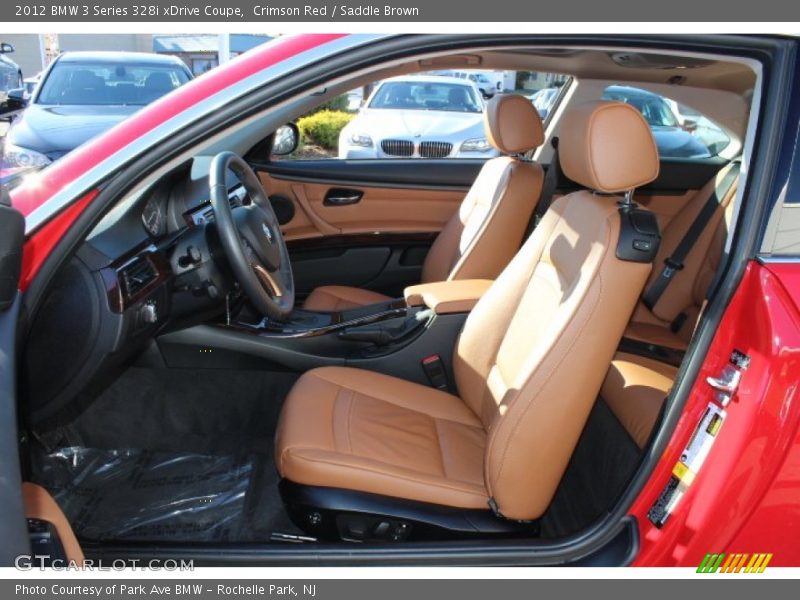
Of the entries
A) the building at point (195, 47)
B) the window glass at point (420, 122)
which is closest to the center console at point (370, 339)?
the building at point (195, 47)

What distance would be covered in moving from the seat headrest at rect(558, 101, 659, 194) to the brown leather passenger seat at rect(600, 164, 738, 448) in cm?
73

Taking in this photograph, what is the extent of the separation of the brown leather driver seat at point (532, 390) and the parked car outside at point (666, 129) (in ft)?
5.05

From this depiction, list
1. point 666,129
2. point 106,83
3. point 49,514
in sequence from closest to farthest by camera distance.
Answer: point 49,514
point 666,129
point 106,83

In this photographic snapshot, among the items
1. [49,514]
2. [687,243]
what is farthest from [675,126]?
[49,514]

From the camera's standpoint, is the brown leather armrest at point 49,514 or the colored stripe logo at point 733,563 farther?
the colored stripe logo at point 733,563

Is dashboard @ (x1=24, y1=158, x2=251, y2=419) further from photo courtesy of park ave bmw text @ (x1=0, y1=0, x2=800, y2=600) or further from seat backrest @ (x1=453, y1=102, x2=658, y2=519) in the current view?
seat backrest @ (x1=453, y1=102, x2=658, y2=519)

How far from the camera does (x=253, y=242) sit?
187 centimetres

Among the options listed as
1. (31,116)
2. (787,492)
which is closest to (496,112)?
(787,492)

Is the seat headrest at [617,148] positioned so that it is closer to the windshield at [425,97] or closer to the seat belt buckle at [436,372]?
the seat belt buckle at [436,372]

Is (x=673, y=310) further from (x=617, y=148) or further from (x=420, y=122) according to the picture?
(x=420, y=122)

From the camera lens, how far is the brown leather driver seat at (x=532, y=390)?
1.43m

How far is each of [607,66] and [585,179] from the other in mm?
1463

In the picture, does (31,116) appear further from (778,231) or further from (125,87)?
(778,231)

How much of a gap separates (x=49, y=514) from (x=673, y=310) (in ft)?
7.50
